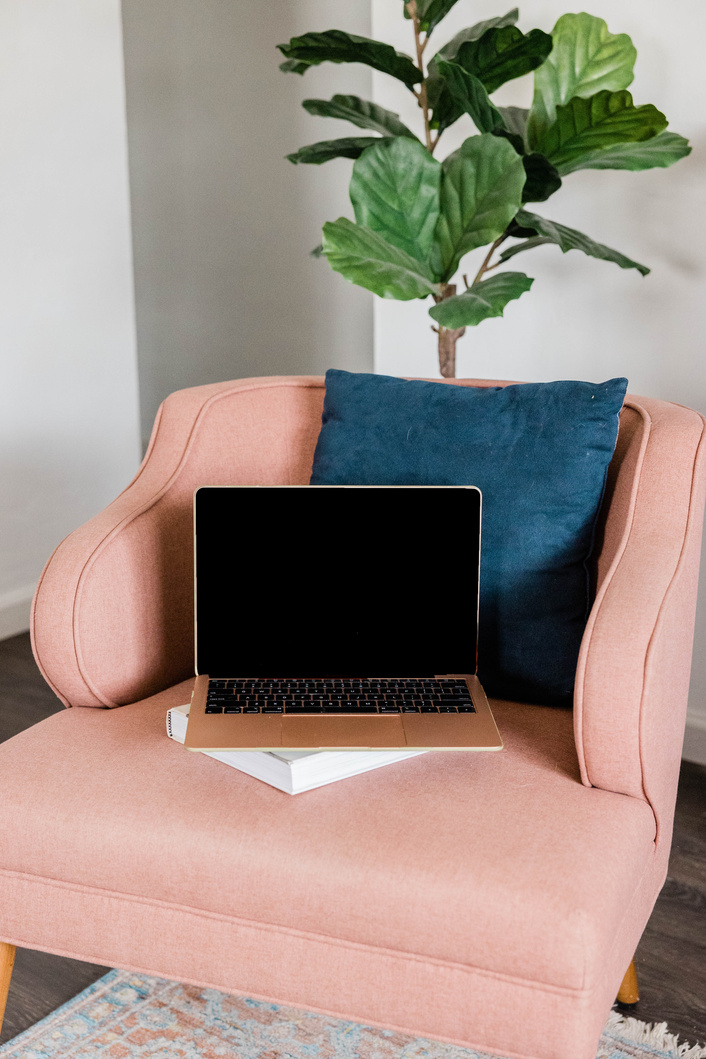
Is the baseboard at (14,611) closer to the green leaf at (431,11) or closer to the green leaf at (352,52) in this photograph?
the green leaf at (352,52)

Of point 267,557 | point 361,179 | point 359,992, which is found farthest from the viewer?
point 361,179

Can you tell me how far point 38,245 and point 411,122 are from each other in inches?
44.0

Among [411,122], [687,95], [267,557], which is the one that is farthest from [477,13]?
[267,557]

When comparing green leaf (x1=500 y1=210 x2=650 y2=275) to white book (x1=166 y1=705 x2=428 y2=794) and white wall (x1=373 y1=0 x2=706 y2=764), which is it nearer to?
white wall (x1=373 y1=0 x2=706 y2=764)

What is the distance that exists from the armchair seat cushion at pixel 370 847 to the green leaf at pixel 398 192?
94cm

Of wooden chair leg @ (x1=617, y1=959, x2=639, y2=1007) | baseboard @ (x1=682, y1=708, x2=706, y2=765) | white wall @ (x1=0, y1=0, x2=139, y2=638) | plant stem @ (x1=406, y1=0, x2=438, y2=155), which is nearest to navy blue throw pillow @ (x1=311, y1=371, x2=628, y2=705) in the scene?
wooden chair leg @ (x1=617, y1=959, x2=639, y2=1007)

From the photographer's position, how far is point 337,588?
1165 millimetres

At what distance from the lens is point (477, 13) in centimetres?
204

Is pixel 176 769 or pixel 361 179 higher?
pixel 361 179

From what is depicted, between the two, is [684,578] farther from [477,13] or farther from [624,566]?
[477,13]

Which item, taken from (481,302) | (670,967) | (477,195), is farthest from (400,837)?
(477,195)

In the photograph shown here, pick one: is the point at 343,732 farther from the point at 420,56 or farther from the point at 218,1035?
the point at 420,56

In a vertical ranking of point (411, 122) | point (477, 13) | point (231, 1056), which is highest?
point (477, 13)

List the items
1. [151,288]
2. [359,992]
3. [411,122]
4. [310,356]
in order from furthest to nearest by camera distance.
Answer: [151,288]
[310,356]
[411,122]
[359,992]
